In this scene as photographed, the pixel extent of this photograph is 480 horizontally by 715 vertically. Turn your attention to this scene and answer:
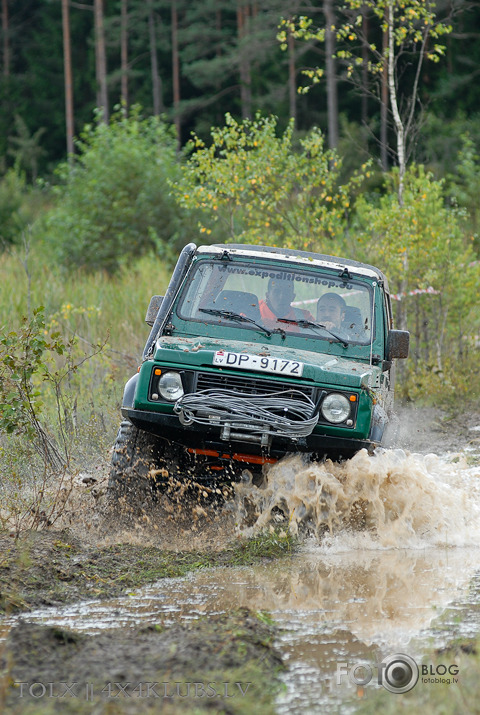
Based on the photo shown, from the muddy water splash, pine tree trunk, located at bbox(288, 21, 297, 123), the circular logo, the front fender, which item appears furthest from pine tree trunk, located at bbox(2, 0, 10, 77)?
the circular logo

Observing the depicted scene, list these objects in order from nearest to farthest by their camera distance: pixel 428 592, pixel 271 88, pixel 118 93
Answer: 1. pixel 428 592
2. pixel 271 88
3. pixel 118 93

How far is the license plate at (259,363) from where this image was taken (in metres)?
5.78

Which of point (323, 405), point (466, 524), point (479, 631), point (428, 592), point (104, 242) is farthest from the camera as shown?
point (104, 242)

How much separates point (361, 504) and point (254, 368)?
1.19 m

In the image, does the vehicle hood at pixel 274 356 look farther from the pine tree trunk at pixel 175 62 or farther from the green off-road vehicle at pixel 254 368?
the pine tree trunk at pixel 175 62

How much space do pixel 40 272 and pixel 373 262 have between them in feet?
19.7

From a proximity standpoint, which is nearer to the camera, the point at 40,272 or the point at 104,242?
the point at 40,272

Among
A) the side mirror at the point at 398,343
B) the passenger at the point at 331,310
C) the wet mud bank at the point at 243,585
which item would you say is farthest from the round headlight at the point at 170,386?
the side mirror at the point at 398,343

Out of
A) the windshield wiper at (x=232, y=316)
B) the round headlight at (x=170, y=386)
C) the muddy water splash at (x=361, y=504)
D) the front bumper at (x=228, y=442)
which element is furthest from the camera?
the windshield wiper at (x=232, y=316)

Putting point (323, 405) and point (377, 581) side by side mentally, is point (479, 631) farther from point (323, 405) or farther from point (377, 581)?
point (323, 405)

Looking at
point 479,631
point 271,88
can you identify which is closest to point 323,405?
point 479,631

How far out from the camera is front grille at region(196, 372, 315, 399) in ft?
19.0

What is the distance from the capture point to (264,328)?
6570 millimetres

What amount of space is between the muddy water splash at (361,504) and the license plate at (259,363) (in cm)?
56
